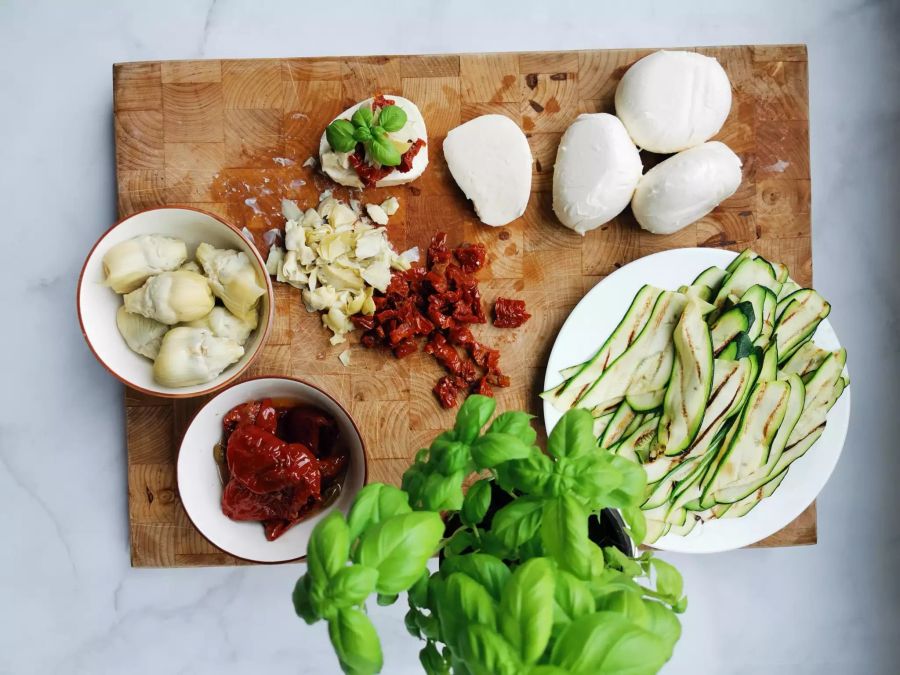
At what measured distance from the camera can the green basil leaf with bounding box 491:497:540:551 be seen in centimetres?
77

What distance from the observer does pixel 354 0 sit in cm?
138

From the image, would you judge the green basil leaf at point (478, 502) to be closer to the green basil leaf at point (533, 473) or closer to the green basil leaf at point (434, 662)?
the green basil leaf at point (533, 473)

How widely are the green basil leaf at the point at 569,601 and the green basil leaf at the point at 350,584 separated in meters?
0.17

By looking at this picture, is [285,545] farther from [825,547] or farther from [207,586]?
[825,547]

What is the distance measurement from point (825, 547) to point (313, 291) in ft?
3.75

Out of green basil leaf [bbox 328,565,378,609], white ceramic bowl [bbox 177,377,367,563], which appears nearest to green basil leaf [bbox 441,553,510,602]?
green basil leaf [bbox 328,565,378,609]

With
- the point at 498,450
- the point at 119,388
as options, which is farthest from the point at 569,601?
the point at 119,388

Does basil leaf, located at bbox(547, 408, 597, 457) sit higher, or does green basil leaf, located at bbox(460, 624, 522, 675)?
basil leaf, located at bbox(547, 408, 597, 457)

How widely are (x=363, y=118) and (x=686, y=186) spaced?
0.55m

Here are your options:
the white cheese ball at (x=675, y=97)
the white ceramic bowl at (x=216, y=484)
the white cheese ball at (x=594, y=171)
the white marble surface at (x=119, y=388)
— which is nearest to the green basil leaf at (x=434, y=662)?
the white ceramic bowl at (x=216, y=484)

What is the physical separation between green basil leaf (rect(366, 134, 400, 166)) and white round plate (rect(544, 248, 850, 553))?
407 mm

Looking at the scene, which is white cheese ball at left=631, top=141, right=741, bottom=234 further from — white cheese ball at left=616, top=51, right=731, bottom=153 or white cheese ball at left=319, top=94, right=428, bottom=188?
white cheese ball at left=319, top=94, right=428, bottom=188

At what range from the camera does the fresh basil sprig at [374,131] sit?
120 cm

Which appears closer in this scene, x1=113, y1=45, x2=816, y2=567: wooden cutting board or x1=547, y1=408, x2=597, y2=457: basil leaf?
x1=547, y1=408, x2=597, y2=457: basil leaf
